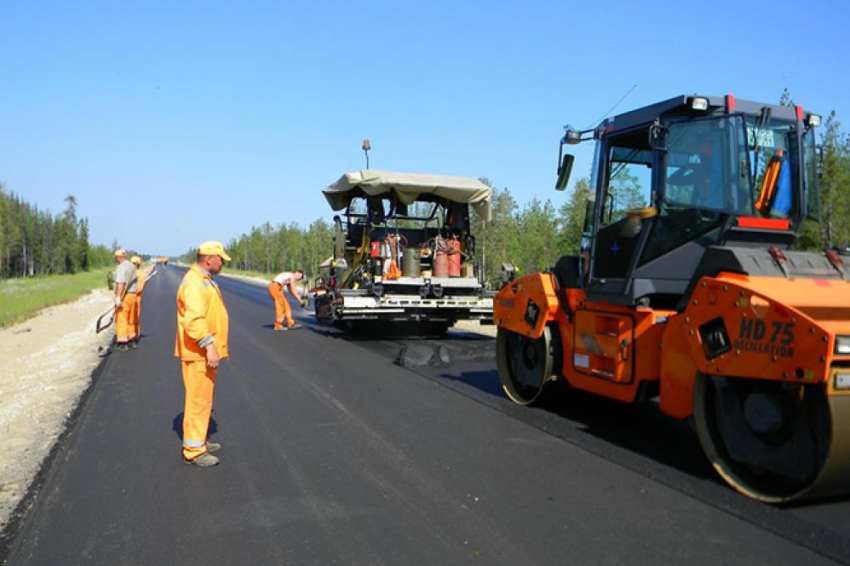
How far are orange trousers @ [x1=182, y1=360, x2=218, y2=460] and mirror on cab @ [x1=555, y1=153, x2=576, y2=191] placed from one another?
3.56 m

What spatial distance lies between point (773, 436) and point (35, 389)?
8.31 metres

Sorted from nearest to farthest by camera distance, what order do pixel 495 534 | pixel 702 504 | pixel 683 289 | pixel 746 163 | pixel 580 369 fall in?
pixel 495 534, pixel 702 504, pixel 746 163, pixel 683 289, pixel 580 369

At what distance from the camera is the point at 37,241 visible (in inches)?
2648

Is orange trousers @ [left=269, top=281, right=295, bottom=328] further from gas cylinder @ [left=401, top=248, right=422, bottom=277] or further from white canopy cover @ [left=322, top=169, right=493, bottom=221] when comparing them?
gas cylinder @ [left=401, top=248, right=422, bottom=277]

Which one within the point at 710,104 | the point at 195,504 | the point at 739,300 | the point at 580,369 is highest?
the point at 710,104

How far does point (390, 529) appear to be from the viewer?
387 cm

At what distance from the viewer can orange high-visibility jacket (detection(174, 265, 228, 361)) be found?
5.02 meters

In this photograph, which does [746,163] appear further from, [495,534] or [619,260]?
[495,534]

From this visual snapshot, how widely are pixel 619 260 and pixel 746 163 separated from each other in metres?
1.27

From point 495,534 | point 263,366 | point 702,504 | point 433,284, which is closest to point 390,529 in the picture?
point 495,534

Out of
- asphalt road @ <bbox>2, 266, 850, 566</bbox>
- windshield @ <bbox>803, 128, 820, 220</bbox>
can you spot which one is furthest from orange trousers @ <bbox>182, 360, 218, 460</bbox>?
windshield @ <bbox>803, 128, 820, 220</bbox>

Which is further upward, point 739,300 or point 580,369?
point 739,300

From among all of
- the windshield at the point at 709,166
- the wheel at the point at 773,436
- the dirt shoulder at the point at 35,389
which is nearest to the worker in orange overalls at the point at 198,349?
the dirt shoulder at the point at 35,389

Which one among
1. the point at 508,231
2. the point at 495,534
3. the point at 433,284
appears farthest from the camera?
the point at 508,231
